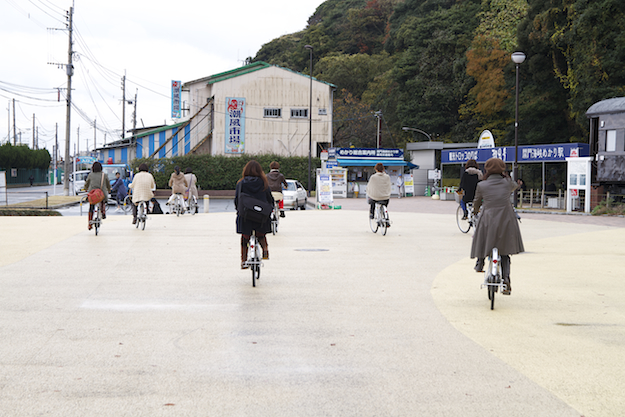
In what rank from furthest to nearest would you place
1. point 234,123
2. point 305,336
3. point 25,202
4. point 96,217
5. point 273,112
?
point 273,112 < point 234,123 < point 25,202 < point 96,217 < point 305,336

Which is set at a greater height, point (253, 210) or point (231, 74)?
point (231, 74)

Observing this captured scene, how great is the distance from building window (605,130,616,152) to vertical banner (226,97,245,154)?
29.1m

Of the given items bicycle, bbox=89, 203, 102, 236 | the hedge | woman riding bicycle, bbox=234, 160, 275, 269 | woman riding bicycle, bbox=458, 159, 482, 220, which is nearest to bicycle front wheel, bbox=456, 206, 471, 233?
woman riding bicycle, bbox=458, 159, 482, 220

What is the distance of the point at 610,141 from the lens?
28062mm

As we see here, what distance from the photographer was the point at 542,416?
4.00 meters

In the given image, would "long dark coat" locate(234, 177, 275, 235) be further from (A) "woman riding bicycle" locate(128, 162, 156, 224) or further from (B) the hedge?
(B) the hedge

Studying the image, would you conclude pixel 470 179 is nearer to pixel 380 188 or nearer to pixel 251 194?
pixel 380 188

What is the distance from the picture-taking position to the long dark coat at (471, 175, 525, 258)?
7395mm

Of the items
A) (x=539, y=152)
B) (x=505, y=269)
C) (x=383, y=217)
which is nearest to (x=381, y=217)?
(x=383, y=217)

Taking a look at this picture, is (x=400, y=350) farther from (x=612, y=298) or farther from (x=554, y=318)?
(x=612, y=298)

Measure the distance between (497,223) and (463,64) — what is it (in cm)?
5033

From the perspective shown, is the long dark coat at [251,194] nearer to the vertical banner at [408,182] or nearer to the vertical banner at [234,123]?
the vertical banner at [408,182]

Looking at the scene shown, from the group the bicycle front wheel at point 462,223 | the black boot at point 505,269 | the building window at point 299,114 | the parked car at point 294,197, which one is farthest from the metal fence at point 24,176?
the black boot at point 505,269

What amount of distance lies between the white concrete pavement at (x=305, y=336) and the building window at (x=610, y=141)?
17.3 meters
